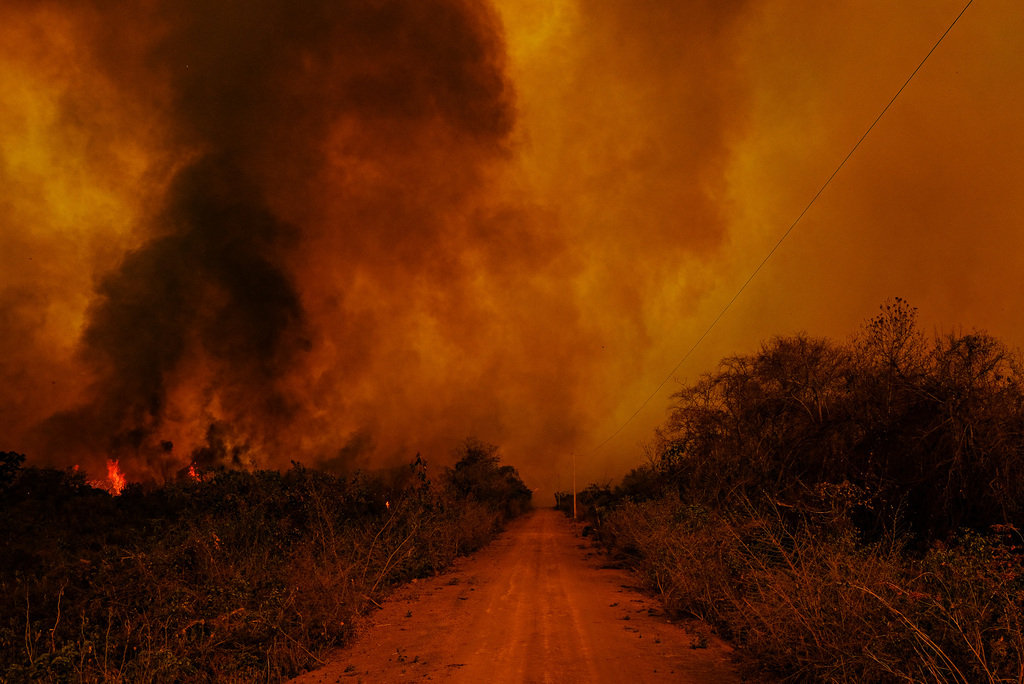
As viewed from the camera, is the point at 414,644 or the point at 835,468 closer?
the point at 414,644

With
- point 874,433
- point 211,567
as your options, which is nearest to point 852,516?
point 874,433

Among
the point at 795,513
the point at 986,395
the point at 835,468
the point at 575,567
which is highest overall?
the point at 986,395

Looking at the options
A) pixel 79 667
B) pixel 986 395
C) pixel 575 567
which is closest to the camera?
pixel 79 667

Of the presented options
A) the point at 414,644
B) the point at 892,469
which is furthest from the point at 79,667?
the point at 892,469

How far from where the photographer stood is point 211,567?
11.6m

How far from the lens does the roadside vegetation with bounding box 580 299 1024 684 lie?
563 cm

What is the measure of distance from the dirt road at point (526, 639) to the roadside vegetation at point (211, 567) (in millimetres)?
821

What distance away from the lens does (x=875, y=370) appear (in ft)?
55.2

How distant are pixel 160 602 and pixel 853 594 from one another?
9479 mm

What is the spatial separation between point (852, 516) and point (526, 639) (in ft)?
37.4

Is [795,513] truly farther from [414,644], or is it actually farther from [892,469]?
[414,644]

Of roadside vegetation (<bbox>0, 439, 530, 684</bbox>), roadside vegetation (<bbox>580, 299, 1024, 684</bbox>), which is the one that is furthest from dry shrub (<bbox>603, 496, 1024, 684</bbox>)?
roadside vegetation (<bbox>0, 439, 530, 684</bbox>)

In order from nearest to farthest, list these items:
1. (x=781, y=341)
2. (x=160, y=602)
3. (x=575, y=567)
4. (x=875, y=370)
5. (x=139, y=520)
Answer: (x=160, y=602), (x=875, y=370), (x=575, y=567), (x=781, y=341), (x=139, y=520)

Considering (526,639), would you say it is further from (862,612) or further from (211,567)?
(211,567)
